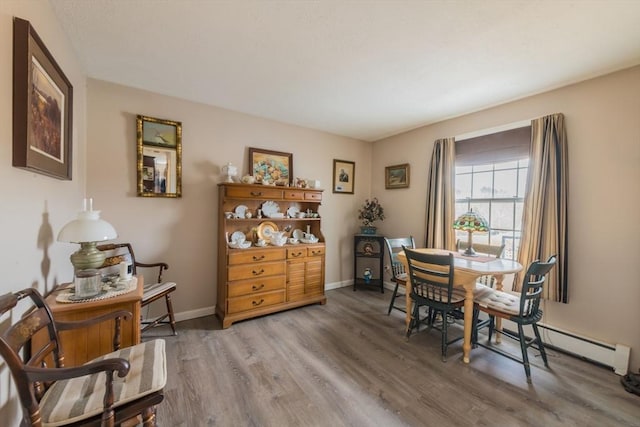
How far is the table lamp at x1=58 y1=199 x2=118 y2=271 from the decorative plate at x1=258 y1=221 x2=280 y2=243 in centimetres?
170

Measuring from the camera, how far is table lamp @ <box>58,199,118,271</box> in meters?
1.55

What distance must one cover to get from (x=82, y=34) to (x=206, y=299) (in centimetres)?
Answer: 267

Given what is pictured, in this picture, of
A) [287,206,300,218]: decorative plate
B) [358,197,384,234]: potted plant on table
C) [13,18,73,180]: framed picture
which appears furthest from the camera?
[358,197,384,234]: potted plant on table

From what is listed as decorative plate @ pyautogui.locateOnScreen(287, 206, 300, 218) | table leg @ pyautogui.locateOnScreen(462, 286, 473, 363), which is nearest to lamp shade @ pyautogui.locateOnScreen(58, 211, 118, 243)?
decorative plate @ pyautogui.locateOnScreen(287, 206, 300, 218)

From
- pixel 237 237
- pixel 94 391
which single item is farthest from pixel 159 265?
pixel 94 391

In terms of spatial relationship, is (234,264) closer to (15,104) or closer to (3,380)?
(3,380)

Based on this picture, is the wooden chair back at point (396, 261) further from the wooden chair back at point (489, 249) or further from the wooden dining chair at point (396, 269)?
the wooden chair back at point (489, 249)

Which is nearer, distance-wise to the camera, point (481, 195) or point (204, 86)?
point (204, 86)

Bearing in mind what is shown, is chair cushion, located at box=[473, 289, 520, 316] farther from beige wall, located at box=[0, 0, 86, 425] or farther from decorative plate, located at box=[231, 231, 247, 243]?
beige wall, located at box=[0, 0, 86, 425]

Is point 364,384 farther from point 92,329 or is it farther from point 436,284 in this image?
point 92,329

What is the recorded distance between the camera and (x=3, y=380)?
106cm

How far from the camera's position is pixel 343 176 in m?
4.23

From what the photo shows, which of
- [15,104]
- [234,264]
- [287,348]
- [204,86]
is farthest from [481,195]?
[15,104]

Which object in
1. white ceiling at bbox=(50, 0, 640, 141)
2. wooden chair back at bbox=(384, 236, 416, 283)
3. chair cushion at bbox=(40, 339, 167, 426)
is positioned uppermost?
white ceiling at bbox=(50, 0, 640, 141)
